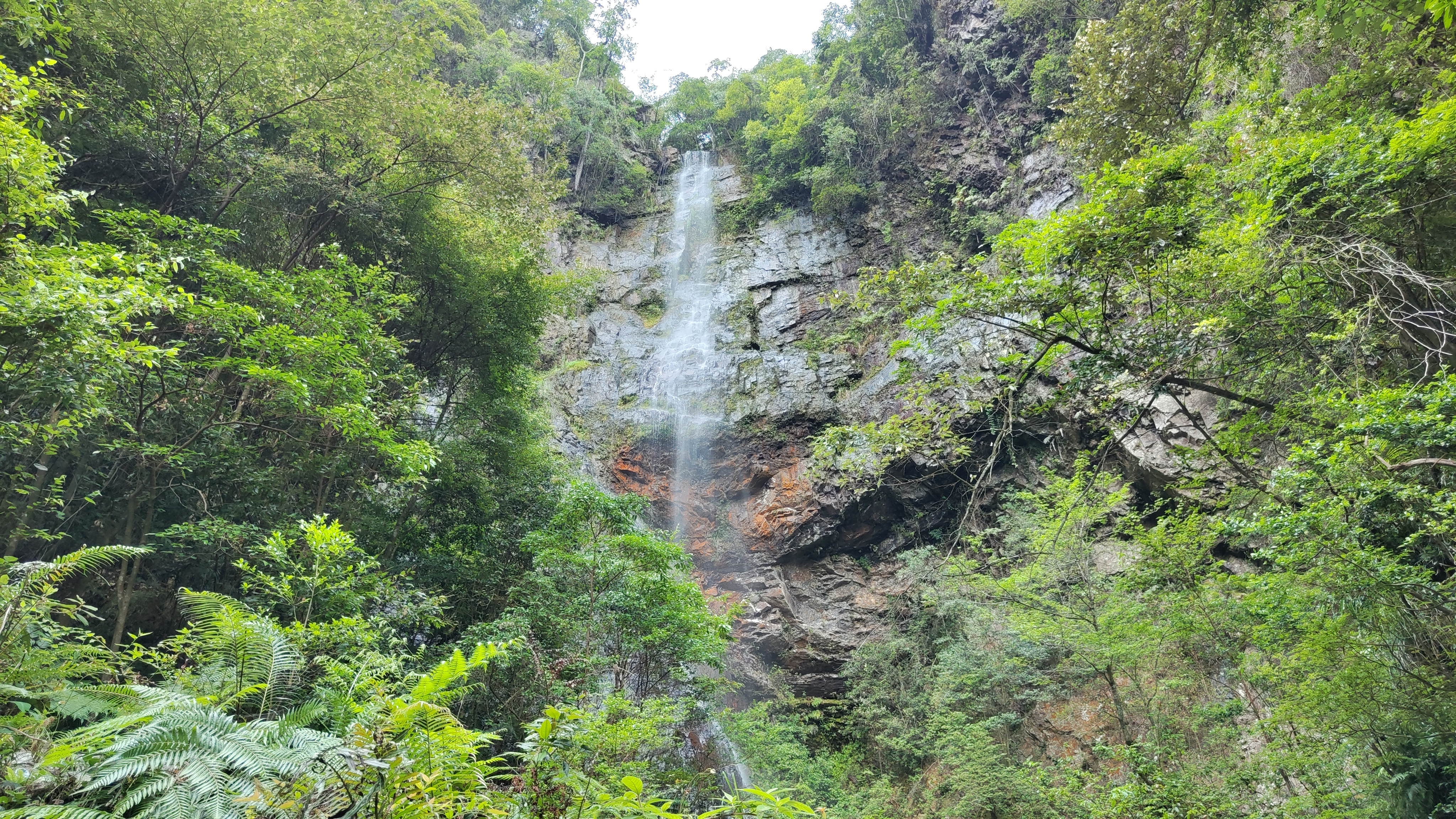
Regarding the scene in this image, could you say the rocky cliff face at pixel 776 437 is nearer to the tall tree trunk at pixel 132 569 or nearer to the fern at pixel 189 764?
the tall tree trunk at pixel 132 569

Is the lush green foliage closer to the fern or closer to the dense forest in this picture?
the dense forest

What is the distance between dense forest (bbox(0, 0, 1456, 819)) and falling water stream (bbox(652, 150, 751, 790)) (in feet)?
12.4

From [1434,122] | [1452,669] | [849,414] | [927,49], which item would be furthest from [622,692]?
[927,49]

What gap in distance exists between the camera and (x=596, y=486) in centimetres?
909

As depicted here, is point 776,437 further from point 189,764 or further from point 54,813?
point 54,813

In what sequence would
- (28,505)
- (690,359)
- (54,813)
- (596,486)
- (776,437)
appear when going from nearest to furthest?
(54,813)
(28,505)
(596,486)
(776,437)
(690,359)

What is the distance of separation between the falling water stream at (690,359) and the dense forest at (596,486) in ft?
12.4

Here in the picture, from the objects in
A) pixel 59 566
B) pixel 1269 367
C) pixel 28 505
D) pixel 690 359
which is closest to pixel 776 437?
pixel 690 359

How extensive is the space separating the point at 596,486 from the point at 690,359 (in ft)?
33.0

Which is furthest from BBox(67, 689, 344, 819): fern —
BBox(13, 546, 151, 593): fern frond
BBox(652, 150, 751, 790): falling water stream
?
BBox(652, 150, 751, 790): falling water stream

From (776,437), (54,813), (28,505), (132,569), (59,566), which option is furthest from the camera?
(776,437)

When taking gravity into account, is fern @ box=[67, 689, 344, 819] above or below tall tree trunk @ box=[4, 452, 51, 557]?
below

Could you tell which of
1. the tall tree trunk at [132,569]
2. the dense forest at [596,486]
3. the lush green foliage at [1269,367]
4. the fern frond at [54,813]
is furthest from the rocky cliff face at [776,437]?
the fern frond at [54,813]

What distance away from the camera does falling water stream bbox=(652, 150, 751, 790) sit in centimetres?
1695
